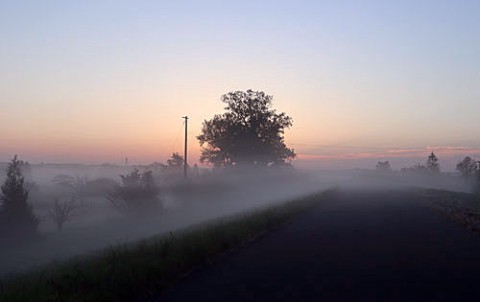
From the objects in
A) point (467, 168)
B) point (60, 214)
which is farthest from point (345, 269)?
point (467, 168)

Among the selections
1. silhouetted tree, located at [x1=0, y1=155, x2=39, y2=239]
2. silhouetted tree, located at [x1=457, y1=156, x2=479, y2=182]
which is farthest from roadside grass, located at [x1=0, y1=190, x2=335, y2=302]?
silhouetted tree, located at [x1=457, y1=156, x2=479, y2=182]

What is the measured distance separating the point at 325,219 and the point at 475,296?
19.2 metres

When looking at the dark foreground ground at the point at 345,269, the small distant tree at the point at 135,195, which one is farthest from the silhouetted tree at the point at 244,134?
the dark foreground ground at the point at 345,269

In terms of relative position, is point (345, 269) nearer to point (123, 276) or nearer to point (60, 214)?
point (123, 276)

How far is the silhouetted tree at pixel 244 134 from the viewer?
75625 millimetres

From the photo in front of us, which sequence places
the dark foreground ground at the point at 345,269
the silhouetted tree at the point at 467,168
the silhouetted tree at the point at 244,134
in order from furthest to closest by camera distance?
the silhouetted tree at the point at 467,168 → the silhouetted tree at the point at 244,134 → the dark foreground ground at the point at 345,269

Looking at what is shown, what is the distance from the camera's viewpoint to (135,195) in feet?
145

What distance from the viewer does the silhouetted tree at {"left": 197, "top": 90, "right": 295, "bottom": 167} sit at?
7562cm

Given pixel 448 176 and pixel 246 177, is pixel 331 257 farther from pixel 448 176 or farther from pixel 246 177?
pixel 448 176

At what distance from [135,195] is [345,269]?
3260 centimetres

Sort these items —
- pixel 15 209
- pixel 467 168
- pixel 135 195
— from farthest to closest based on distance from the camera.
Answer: pixel 467 168, pixel 135 195, pixel 15 209

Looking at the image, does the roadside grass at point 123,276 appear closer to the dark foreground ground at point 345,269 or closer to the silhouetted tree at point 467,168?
the dark foreground ground at point 345,269

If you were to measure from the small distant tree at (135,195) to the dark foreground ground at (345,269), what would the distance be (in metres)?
23.4

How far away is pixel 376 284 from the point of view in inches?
438
